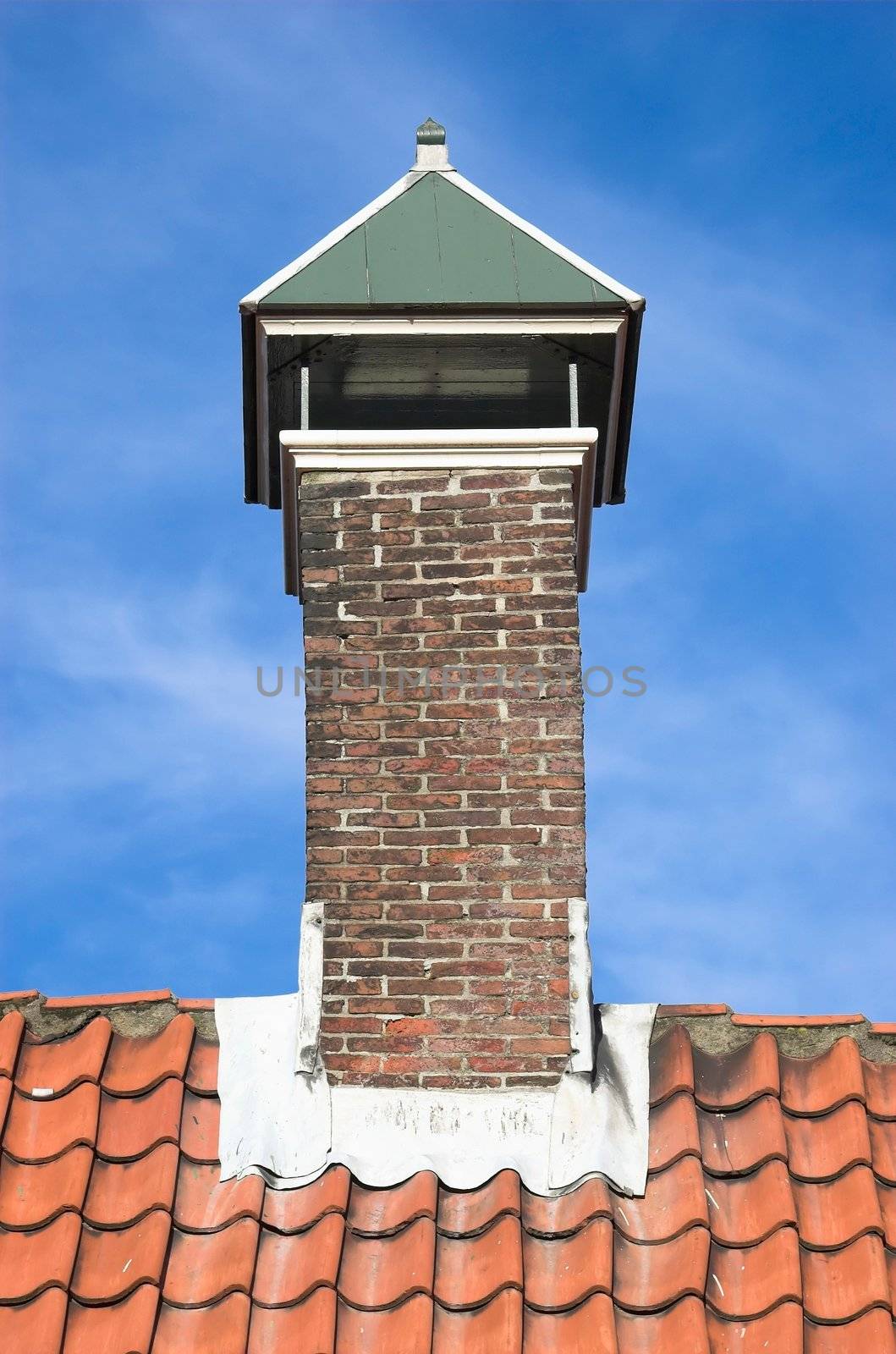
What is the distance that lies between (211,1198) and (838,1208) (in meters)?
1.76

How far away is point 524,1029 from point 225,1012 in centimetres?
95

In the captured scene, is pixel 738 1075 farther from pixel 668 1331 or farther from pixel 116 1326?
pixel 116 1326

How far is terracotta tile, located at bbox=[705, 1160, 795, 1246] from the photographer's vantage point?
4355mm

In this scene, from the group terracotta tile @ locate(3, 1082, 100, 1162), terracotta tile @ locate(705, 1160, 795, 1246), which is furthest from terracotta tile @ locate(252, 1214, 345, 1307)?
terracotta tile @ locate(705, 1160, 795, 1246)

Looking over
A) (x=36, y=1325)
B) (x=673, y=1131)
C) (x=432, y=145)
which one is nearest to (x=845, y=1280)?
(x=673, y=1131)

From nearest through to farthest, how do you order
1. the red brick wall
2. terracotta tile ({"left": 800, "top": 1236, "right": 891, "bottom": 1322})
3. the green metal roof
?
terracotta tile ({"left": 800, "top": 1236, "right": 891, "bottom": 1322}) < the red brick wall < the green metal roof

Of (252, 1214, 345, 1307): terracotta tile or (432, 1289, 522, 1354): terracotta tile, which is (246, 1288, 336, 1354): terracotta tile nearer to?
(252, 1214, 345, 1307): terracotta tile

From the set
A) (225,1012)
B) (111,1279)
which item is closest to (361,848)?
(225,1012)

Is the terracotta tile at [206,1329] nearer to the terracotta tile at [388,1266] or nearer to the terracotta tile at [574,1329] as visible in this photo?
the terracotta tile at [388,1266]

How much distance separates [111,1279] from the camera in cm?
421

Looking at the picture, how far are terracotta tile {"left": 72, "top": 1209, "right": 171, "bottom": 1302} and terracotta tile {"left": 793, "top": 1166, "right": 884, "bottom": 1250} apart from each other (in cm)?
175

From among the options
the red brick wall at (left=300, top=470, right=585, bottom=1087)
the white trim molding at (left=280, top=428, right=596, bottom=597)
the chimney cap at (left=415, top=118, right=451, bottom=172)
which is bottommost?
the red brick wall at (left=300, top=470, right=585, bottom=1087)

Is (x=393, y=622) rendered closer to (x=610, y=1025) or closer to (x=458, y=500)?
(x=458, y=500)

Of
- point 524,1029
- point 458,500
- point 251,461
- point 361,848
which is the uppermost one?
point 251,461
